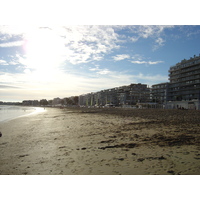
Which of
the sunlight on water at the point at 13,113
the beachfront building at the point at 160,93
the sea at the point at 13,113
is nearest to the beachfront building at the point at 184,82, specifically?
the beachfront building at the point at 160,93

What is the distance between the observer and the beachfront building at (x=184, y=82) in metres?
75.6

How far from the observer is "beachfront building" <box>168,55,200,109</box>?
75.6 m

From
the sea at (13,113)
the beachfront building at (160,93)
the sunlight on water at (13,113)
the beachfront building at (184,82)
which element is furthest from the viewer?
the beachfront building at (160,93)

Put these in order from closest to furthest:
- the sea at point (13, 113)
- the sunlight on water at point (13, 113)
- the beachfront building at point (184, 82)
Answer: the sea at point (13, 113) < the sunlight on water at point (13, 113) < the beachfront building at point (184, 82)

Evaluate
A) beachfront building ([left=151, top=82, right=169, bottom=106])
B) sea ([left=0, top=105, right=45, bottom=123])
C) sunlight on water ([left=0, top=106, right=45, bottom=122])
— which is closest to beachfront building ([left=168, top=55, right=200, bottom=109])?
beachfront building ([left=151, top=82, right=169, bottom=106])

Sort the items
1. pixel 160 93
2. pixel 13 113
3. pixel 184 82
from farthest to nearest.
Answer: pixel 160 93
pixel 184 82
pixel 13 113

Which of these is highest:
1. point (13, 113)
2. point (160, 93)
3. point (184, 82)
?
point (184, 82)

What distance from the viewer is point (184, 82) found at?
84.8 metres

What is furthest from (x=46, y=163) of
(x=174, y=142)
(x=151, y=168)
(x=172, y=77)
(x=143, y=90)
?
(x=143, y=90)

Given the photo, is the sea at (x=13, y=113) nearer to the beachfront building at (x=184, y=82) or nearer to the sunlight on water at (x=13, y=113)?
the sunlight on water at (x=13, y=113)

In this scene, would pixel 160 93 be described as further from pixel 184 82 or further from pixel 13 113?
pixel 13 113

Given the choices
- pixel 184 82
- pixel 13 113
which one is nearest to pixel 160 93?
pixel 184 82
